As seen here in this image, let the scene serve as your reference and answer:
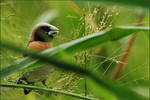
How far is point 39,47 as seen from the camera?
1557mm

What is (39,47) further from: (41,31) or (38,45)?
(41,31)

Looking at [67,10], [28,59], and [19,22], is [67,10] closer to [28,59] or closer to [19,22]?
[19,22]

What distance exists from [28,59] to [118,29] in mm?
207

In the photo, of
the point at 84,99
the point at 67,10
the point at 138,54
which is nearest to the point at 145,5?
the point at 84,99

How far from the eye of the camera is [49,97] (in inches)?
45.3

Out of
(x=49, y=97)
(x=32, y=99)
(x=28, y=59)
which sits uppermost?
(x=28, y=59)

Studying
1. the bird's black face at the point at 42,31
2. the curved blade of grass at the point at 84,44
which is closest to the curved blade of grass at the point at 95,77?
the curved blade of grass at the point at 84,44

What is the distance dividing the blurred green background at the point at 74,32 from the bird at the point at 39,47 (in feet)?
0.10

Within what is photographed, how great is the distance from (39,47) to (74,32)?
339 millimetres

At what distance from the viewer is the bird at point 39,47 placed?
1.24 meters

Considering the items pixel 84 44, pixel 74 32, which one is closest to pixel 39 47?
pixel 74 32

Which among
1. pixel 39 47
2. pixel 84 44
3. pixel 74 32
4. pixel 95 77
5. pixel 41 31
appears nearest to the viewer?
pixel 95 77

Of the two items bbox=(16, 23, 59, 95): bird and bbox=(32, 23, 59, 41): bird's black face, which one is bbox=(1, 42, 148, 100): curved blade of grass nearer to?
bbox=(16, 23, 59, 95): bird

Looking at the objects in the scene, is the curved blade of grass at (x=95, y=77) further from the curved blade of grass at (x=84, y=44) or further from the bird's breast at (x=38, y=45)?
the bird's breast at (x=38, y=45)
